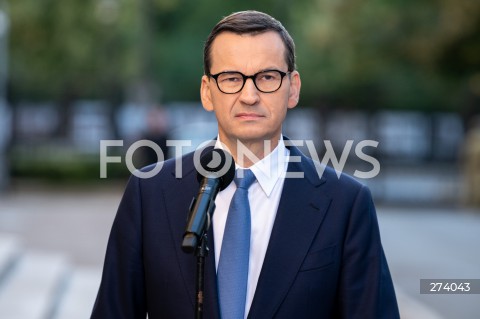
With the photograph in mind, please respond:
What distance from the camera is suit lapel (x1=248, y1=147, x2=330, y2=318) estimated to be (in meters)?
2.80

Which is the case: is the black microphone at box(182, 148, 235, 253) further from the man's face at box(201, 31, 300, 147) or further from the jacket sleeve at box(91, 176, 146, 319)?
the jacket sleeve at box(91, 176, 146, 319)

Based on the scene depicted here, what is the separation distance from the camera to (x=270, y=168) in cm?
297

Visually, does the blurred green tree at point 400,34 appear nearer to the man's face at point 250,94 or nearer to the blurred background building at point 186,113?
the blurred background building at point 186,113

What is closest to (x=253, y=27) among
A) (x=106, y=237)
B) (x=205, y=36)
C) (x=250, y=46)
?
(x=250, y=46)

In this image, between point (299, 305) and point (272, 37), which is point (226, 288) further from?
point (272, 37)

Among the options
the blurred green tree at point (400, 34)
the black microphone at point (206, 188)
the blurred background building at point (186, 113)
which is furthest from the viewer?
the blurred green tree at point (400, 34)

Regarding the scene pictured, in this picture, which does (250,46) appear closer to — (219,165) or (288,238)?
(219,165)

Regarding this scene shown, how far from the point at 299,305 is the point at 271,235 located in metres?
0.22

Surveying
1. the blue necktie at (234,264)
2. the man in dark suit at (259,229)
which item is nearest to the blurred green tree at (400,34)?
the man in dark suit at (259,229)

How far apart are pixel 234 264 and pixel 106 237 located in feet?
39.8

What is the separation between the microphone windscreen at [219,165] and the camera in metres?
2.78

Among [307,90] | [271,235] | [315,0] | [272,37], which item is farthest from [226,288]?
[307,90]

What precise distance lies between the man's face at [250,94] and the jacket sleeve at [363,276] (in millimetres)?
380

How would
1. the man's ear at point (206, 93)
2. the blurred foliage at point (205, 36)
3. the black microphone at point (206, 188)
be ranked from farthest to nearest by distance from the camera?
the blurred foliage at point (205, 36) < the man's ear at point (206, 93) < the black microphone at point (206, 188)
